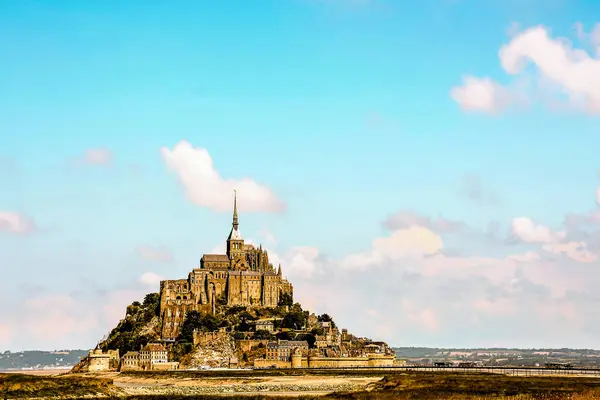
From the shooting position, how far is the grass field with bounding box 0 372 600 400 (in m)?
68.8

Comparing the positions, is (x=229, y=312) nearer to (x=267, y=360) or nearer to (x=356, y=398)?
(x=267, y=360)

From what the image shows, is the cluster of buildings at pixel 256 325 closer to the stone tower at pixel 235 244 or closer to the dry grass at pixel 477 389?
the stone tower at pixel 235 244

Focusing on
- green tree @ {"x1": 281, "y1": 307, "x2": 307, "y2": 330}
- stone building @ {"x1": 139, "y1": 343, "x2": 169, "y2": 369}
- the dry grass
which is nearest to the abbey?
green tree @ {"x1": 281, "y1": 307, "x2": 307, "y2": 330}

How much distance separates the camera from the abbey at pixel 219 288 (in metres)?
146

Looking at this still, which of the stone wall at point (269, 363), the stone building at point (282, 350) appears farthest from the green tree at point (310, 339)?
the stone wall at point (269, 363)

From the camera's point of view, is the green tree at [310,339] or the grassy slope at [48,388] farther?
the green tree at [310,339]

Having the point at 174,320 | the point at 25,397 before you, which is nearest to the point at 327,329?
the point at 174,320

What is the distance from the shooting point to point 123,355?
13538 cm

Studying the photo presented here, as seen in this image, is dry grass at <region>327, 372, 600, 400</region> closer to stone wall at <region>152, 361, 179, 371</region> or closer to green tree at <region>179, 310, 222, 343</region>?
stone wall at <region>152, 361, 179, 371</region>

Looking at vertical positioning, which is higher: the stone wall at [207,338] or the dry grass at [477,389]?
the stone wall at [207,338]

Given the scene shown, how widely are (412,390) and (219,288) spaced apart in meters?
82.1

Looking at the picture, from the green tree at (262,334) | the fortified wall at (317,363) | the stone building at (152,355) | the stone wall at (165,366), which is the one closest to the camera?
the fortified wall at (317,363)

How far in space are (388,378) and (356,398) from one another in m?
21.3

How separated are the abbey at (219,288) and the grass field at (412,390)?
5400cm
